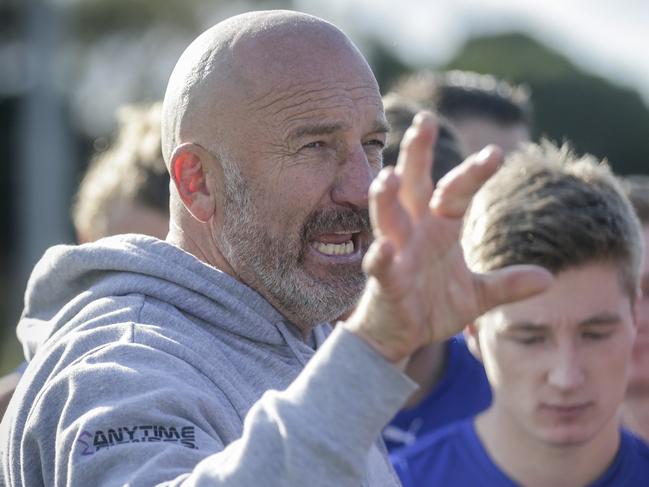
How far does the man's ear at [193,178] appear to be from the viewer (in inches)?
122

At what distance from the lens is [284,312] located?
9.99 feet

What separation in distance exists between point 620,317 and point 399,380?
1.87m

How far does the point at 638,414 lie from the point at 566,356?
1.19m

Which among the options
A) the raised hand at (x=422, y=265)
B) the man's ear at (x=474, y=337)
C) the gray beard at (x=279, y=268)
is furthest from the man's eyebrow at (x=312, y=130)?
the man's ear at (x=474, y=337)

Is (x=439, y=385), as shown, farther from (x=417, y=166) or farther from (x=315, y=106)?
(x=417, y=166)

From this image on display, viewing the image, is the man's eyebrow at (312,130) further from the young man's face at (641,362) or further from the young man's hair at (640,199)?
the young man's hair at (640,199)

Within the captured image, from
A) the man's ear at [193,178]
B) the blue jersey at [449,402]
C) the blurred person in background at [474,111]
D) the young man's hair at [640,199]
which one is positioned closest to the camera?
the man's ear at [193,178]

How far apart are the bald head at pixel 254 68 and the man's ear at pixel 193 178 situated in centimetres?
3

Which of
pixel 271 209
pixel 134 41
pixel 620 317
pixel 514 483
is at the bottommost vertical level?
A: pixel 134 41

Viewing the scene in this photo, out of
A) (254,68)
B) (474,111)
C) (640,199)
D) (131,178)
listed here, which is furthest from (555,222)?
(474,111)

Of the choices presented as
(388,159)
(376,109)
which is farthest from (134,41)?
(376,109)

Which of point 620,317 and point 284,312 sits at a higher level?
point 284,312

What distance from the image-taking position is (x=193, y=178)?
10.2ft

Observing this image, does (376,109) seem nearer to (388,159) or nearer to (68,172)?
(388,159)
